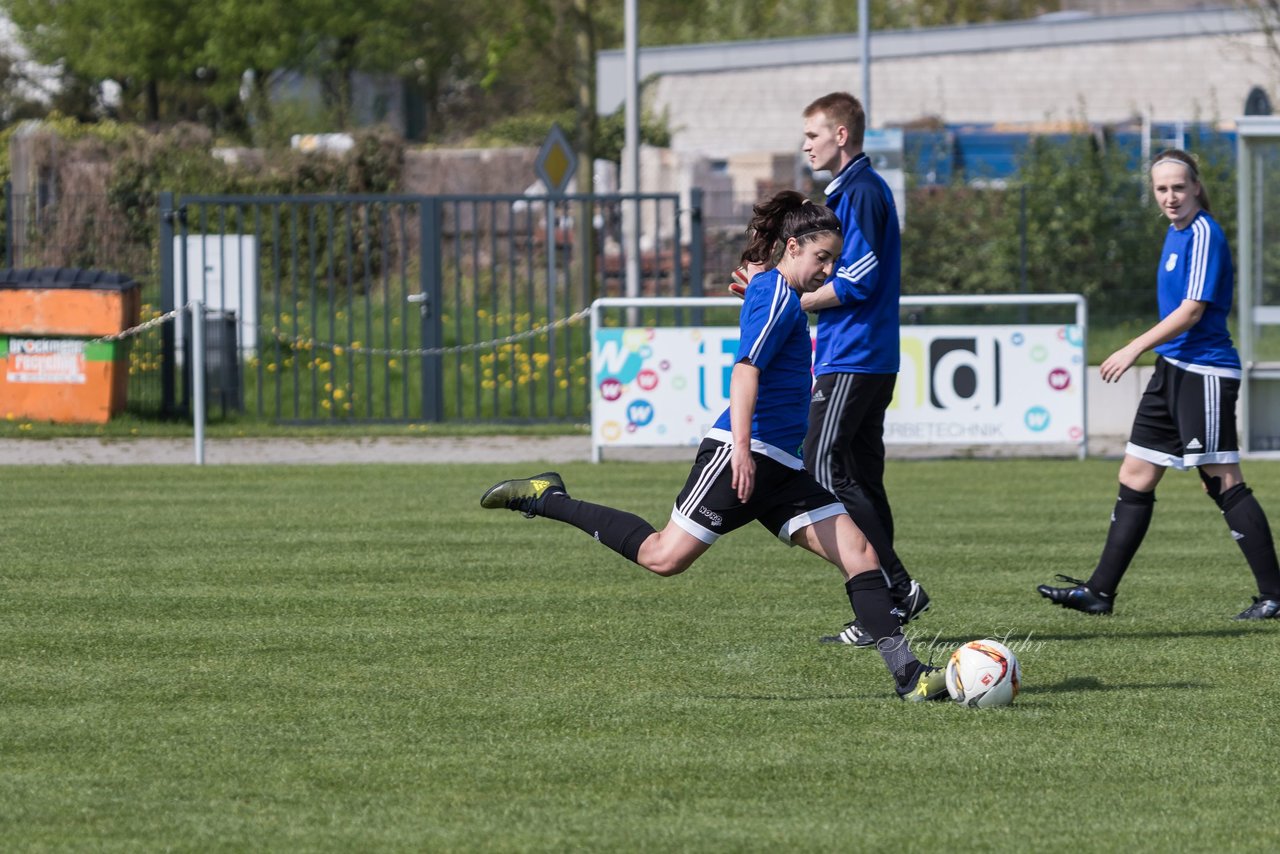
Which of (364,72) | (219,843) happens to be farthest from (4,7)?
(219,843)

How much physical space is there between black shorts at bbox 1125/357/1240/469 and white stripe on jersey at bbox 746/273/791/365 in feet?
7.76

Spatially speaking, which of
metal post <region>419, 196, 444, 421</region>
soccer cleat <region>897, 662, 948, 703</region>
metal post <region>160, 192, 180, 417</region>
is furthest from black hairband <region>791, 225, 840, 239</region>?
metal post <region>160, 192, 180, 417</region>

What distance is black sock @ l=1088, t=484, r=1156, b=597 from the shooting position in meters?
8.21

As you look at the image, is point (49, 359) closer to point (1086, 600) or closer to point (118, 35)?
point (1086, 600)

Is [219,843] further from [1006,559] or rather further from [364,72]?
[364,72]

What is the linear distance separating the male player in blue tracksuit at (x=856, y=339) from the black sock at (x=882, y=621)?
95 cm

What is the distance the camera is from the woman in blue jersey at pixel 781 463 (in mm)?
6316

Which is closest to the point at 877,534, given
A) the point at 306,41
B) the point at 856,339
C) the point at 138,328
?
the point at 856,339

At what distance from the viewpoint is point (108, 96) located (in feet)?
177

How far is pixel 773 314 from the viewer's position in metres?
6.31

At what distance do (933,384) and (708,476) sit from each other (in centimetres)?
879

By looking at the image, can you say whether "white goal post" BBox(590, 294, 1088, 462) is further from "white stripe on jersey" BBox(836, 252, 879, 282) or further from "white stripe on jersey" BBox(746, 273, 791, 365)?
"white stripe on jersey" BBox(746, 273, 791, 365)

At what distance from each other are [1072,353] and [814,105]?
26.6ft

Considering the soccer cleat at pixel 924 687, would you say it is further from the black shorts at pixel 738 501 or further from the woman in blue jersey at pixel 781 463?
the black shorts at pixel 738 501
